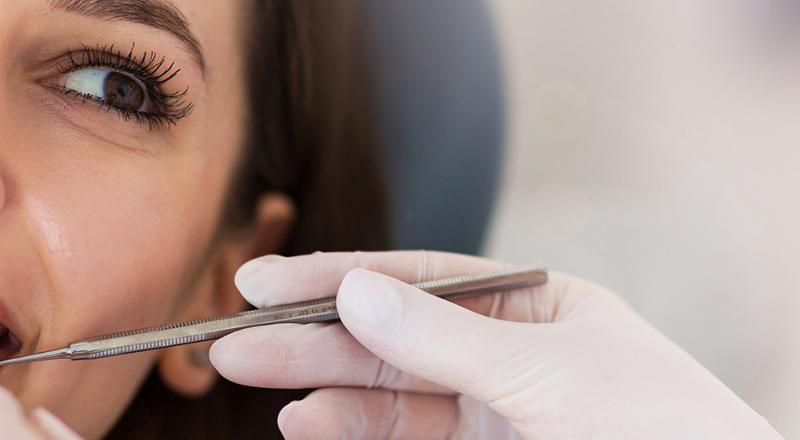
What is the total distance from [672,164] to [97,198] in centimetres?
89

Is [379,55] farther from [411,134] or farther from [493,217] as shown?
[493,217]

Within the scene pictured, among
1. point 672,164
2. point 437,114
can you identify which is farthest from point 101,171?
point 672,164

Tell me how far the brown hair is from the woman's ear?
1.3 inches

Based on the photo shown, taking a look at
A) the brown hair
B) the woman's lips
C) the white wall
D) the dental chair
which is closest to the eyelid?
the brown hair

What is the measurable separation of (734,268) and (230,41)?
87 centimetres

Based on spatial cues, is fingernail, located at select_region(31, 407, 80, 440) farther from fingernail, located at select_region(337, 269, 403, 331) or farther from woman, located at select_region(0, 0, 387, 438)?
fingernail, located at select_region(337, 269, 403, 331)

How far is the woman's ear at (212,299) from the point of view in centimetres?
97

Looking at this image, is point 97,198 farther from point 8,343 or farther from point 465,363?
point 465,363

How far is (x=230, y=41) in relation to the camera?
87cm

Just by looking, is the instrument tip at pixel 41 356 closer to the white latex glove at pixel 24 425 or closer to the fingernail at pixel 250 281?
the white latex glove at pixel 24 425

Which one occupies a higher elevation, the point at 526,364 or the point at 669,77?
the point at 669,77

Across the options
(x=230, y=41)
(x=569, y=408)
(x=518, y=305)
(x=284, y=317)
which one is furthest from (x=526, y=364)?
(x=230, y=41)

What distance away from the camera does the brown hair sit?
1.01 m

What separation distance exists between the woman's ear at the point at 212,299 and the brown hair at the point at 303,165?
3cm
